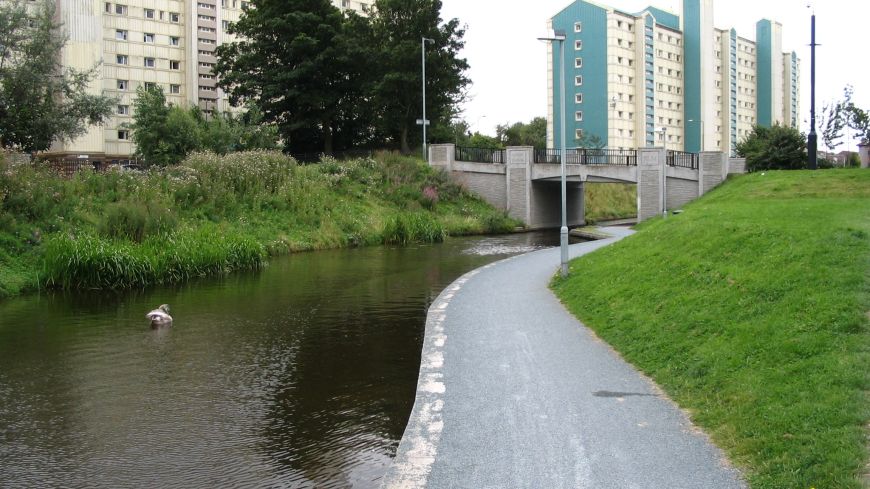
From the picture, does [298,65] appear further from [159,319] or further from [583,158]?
[159,319]

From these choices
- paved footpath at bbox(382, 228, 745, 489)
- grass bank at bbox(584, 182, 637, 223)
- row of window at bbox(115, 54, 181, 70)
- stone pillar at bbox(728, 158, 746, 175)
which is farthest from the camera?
row of window at bbox(115, 54, 181, 70)

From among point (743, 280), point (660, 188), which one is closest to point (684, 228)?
point (743, 280)

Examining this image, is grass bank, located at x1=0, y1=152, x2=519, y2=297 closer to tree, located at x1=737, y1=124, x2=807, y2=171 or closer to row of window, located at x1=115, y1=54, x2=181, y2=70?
tree, located at x1=737, y1=124, x2=807, y2=171

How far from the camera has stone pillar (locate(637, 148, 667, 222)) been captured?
140 ft

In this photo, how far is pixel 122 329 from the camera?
48.4ft

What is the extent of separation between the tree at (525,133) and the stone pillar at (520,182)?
42.6 m

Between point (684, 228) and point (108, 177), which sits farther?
point (108, 177)

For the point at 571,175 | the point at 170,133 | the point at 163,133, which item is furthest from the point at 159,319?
the point at 571,175

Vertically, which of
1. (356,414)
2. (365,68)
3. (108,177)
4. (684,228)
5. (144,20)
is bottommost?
(356,414)

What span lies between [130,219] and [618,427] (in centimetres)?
2061

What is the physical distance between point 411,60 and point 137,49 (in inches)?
1317

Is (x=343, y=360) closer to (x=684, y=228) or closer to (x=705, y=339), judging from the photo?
(x=705, y=339)

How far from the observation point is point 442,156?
165 feet

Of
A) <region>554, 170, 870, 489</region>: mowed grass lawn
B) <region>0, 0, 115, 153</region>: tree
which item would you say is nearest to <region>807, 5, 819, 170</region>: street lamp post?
<region>554, 170, 870, 489</region>: mowed grass lawn
